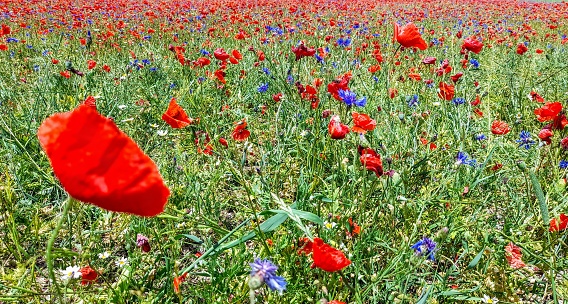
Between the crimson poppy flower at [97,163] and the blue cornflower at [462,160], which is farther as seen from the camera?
the blue cornflower at [462,160]

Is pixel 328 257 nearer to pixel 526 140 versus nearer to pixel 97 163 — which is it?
pixel 97 163

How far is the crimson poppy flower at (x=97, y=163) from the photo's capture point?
1.95 ft

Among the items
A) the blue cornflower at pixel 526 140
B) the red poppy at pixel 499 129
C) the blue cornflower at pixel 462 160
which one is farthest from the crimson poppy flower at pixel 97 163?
the blue cornflower at pixel 526 140

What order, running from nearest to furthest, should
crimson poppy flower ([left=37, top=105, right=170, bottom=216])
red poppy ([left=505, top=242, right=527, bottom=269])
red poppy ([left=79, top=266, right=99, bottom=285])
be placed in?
crimson poppy flower ([left=37, top=105, right=170, bottom=216]) → red poppy ([left=79, top=266, right=99, bottom=285]) → red poppy ([left=505, top=242, right=527, bottom=269])

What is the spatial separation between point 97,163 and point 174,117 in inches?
50.4

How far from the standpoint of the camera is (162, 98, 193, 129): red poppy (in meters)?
1.76

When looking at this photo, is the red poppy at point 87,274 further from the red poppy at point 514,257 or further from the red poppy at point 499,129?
the red poppy at point 499,129

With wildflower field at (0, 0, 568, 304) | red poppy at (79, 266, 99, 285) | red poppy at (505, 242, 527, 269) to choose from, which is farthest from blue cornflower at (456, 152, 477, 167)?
red poppy at (79, 266, 99, 285)

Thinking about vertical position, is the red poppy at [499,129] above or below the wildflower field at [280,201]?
above

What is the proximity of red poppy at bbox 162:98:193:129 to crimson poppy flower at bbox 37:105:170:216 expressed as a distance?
1155 millimetres

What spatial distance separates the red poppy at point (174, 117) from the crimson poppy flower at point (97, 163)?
45.5 inches

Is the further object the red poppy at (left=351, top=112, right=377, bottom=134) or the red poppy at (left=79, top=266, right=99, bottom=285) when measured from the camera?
the red poppy at (left=351, top=112, right=377, bottom=134)

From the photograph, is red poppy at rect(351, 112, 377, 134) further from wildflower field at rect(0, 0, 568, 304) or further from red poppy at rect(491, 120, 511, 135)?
red poppy at rect(491, 120, 511, 135)


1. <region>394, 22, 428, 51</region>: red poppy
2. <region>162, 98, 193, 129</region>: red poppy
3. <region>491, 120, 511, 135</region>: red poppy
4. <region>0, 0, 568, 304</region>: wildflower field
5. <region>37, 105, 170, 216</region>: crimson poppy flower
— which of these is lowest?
<region>0, 0, 568, 304</region>: wildflower field
